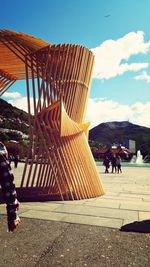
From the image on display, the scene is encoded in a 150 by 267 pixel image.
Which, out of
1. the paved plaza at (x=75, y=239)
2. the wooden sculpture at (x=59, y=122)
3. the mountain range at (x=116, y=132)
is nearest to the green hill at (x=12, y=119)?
the mountain range at (x=116, y=132)

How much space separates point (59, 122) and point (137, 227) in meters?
3.66

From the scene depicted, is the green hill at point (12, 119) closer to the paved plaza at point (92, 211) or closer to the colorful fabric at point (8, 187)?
the paved plaza at point (92, 211)

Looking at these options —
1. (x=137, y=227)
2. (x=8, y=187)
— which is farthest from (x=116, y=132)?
(x=8, y=187)

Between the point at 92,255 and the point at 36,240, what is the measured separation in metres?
0.88

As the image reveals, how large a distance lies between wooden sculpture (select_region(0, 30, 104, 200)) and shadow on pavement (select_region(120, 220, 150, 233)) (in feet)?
8.54

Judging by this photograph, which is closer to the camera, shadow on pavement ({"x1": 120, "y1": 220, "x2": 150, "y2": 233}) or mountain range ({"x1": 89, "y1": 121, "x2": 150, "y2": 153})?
shadow on pavement ({"x1": 120, "y1": 220, "x2": 150, "y2": 233})

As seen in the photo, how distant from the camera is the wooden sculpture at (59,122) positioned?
7285 mm

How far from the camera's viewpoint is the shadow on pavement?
4.43 meters

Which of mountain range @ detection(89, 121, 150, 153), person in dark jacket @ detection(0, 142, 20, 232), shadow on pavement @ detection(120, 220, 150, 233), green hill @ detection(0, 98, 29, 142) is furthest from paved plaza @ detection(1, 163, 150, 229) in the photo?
mountain range @ detection(89, 121, 150, 153)

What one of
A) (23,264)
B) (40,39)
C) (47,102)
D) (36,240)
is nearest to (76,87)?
(47,102)

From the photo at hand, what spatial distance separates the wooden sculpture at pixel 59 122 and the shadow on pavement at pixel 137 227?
260 cm

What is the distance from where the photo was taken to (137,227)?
4598 mm

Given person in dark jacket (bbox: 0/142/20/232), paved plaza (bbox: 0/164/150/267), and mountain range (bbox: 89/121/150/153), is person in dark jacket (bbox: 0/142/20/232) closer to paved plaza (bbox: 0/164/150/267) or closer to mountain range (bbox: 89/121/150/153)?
paved plaza (bbox: 0/164/150/267)

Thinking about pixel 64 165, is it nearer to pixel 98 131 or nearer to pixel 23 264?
pixel 23 264
